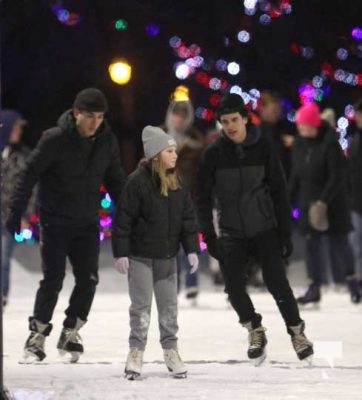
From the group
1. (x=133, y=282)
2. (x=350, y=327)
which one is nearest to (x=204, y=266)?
(x=350, y=327)

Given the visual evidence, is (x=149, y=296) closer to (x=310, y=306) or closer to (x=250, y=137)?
(x=250, y=137)

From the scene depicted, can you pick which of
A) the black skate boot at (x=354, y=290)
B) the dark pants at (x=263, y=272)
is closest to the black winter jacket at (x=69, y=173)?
the dark pants at (x=263, y=272)

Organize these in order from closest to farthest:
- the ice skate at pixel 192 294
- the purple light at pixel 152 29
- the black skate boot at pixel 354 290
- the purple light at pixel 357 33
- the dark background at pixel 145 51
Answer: the ice skate at pixel 192 294 → the black skate boot at pixel 354 290 → the purple light at pixel 357 33 → the dark background at pixel 145 51 → the purple light at pixel 152 29

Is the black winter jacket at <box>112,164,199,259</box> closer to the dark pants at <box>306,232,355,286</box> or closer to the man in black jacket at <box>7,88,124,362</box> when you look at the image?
the man in black jacket at <box>7,88,124,362</box>

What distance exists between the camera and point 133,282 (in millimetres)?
8344

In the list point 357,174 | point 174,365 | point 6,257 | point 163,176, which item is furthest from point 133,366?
point 357,174

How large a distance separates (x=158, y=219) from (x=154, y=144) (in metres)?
0.43

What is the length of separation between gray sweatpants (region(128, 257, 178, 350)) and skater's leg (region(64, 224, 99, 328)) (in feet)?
3.40

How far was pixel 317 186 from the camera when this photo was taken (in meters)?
13.0

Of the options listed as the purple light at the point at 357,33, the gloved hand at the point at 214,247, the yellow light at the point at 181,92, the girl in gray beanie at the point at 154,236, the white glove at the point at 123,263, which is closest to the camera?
the white glove at the point at 123,263

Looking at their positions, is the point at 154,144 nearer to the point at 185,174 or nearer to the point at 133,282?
the point at 133,282

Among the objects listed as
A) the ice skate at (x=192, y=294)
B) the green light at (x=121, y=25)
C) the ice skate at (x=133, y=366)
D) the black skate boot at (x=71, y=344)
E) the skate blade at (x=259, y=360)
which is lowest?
the ice skate at (x=133, y=366)

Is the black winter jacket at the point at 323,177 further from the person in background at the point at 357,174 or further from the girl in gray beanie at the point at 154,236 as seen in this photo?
the girl in gray beanie at the point at 154,236

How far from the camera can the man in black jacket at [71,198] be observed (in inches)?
359
